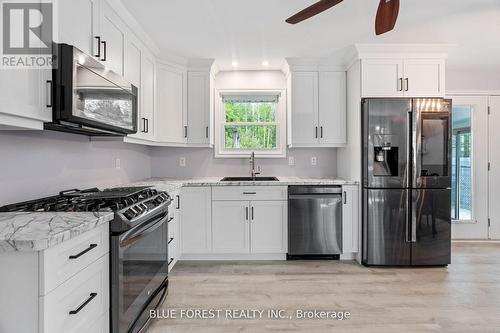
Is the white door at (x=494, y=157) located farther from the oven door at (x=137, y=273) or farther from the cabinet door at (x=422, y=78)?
the oven door at (x=137, y=273)

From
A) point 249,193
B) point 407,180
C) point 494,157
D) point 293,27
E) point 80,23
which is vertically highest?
point 293,27

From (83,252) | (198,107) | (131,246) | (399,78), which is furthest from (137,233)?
(399,78)

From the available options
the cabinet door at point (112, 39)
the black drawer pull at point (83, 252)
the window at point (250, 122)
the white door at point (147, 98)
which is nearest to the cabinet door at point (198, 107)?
the window at point (250, 122)

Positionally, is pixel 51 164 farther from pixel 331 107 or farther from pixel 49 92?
pixel 331 107

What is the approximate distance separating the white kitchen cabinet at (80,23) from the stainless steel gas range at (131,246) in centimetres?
93

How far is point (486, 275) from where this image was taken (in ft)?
9.85

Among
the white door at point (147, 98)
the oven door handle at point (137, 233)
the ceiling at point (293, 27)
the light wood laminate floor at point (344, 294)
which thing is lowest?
A: the light wood laminate floor at point (344, 294)

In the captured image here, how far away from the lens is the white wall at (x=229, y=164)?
3992 millimetres

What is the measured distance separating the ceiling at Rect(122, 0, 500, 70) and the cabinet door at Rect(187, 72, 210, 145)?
0.92 feet

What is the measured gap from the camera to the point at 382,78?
3.25m

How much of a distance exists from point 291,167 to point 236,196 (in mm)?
1054

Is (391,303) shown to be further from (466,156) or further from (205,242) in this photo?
(466,156)

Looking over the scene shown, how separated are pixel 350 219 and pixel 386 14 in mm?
2194

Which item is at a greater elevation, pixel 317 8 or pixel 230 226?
pixel 317 8
